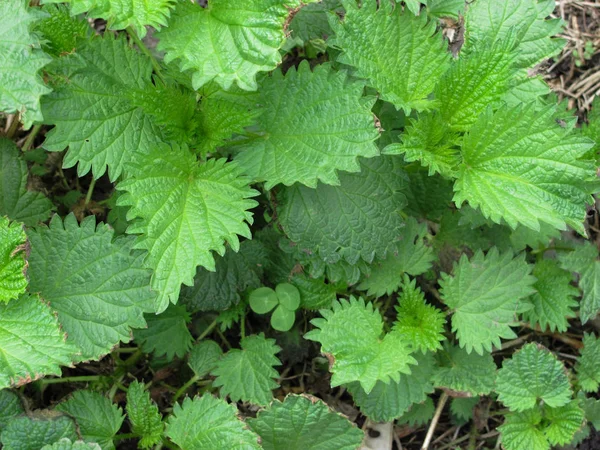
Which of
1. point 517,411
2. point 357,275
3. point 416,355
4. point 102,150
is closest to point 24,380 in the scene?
point 102,150

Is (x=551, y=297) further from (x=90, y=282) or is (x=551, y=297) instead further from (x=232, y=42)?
(x=90, y=282)

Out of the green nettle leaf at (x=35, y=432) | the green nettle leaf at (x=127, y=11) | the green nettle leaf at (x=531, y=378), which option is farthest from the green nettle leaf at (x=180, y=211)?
the green nettle leaf at (x=531, y=378)

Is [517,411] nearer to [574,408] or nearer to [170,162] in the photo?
[574,408]

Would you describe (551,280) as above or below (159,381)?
above

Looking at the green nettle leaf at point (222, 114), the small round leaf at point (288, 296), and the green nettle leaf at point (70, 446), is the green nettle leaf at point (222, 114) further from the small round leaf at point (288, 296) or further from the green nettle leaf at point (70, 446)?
the green nettle leaf at point (70, 446)

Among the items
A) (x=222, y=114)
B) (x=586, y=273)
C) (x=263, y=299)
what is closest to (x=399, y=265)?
(x=263, y=299)

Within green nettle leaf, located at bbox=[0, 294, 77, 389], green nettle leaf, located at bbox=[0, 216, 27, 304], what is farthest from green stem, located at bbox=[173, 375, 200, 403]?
green nettle leaf, located at bbox=[0, 216, 27, 304]
